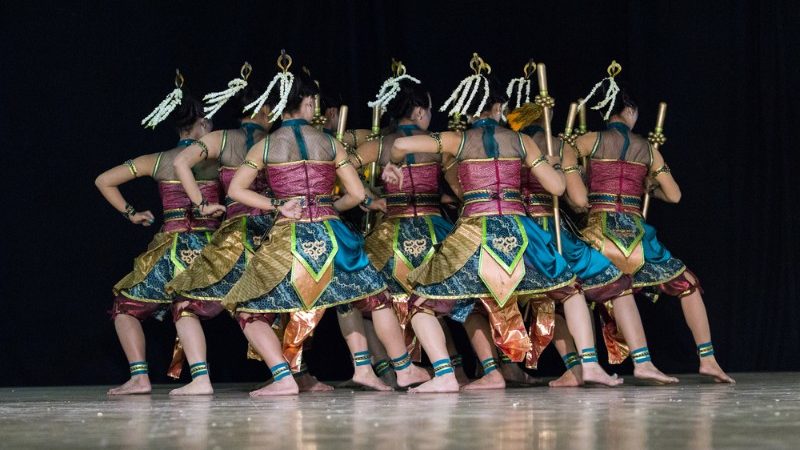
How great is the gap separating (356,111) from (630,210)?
1.65 meters

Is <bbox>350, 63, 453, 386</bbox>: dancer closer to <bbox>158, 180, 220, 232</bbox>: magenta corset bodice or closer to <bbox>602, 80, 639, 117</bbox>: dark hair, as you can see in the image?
<bbox>158, 180, 220, 232</bbox>: magenta corset bodice

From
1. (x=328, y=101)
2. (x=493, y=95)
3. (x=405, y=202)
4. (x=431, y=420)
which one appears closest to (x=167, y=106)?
(x=328, y=101)

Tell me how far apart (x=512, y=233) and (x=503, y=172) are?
0.25 meters

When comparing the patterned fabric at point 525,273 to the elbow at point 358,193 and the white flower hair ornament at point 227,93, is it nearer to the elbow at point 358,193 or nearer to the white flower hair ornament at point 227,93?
the elbow at point 358,193

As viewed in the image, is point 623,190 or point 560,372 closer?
point 623,190

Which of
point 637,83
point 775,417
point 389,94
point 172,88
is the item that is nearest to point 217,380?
point 172,88

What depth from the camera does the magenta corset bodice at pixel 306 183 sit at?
5469mm

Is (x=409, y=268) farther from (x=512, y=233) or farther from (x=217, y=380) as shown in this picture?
(x=217, y=380)

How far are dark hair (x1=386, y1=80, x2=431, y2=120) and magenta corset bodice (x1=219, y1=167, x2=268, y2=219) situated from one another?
640 mm

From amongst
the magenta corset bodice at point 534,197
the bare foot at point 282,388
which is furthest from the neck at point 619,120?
the bare foot at point 282,388

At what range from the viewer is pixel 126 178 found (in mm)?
6246

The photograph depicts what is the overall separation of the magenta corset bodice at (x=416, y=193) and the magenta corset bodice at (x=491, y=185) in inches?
20.0

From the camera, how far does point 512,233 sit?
18.0 feet

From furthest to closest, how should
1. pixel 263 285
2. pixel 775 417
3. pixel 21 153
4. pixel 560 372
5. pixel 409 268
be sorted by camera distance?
pixel 560 372 → pixel 21 153 → pixel 409 268 → pixel 263 285 → pixel 775 417
